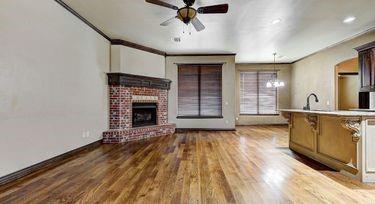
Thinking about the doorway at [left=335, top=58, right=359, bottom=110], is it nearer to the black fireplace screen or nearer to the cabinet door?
the cabinet door

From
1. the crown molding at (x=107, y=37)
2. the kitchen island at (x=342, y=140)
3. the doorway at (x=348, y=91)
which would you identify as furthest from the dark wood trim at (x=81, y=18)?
the doorway at (x=348, y=91)

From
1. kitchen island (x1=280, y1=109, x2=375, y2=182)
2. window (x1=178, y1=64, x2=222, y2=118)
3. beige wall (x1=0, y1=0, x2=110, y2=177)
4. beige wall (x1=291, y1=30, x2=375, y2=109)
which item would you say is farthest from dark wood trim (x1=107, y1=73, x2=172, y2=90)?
beige wall (x1=291, y1=30, x2=375, y2=109)

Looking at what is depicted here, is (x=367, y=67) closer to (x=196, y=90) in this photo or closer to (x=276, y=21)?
(x=276, y=21)

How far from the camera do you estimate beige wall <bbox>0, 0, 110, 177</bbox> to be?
10.2ft

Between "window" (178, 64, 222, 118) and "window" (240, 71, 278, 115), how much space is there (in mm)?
2395

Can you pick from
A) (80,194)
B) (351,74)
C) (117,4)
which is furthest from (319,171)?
(351,74)

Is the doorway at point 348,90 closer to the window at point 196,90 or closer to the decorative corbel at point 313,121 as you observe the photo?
A: the window at point 196,90

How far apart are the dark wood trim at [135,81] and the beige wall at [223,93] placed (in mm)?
526

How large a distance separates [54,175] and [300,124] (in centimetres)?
478

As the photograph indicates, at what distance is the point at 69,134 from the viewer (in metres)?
4.66

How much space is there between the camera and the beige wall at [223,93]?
8.80m

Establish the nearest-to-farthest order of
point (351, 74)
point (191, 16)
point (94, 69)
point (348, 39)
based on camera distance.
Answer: point (191, 16)
point (94, 69)
point (348, 39)
point (351, 74)

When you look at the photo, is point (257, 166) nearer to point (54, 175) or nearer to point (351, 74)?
point (54, 175)

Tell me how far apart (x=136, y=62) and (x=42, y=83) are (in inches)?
145
